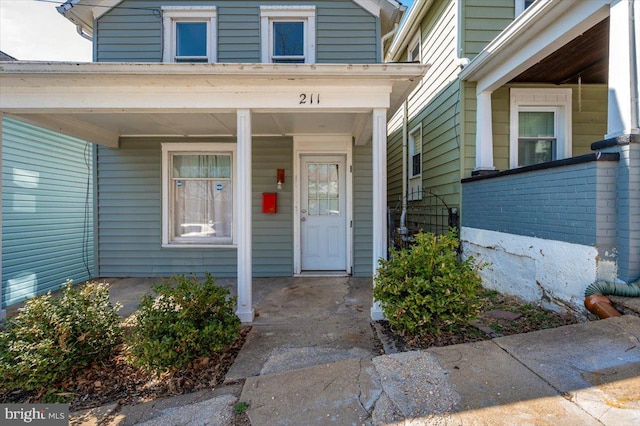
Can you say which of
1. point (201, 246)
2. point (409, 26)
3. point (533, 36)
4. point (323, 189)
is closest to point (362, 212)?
point (323, 189)

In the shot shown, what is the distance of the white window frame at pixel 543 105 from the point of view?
473 cm

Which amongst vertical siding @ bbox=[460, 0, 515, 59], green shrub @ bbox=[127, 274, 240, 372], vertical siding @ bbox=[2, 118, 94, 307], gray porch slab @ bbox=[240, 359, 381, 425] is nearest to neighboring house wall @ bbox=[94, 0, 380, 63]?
vertical siding @ bbox=[460, 0, 515, 59]

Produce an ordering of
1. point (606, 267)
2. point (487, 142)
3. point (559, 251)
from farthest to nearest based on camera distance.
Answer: point (487, 142) → point (559, 251) → point (606, 267)

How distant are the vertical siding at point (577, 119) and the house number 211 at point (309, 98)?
2.87m

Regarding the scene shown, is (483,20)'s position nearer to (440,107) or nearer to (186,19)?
(440,107)

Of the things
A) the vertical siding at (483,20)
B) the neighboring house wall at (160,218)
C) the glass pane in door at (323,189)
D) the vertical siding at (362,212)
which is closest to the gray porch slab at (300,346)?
the vertical siding at (362,212)

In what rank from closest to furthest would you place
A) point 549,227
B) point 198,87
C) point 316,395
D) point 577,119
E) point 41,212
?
point 316,395, point 549,227, point 198,87, point 577,119, point 41,212

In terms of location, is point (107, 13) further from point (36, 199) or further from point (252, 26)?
point (36, 199)

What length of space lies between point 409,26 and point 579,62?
379 cm

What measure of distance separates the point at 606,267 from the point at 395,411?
2195mm

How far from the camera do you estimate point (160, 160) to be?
5.60 metres

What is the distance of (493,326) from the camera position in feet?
9.95

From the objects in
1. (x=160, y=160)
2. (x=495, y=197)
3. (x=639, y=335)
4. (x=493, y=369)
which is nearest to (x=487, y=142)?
(x=495, y=197)

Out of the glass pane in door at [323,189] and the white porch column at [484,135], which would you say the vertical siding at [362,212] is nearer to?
the glass pane in door at [323,189]
